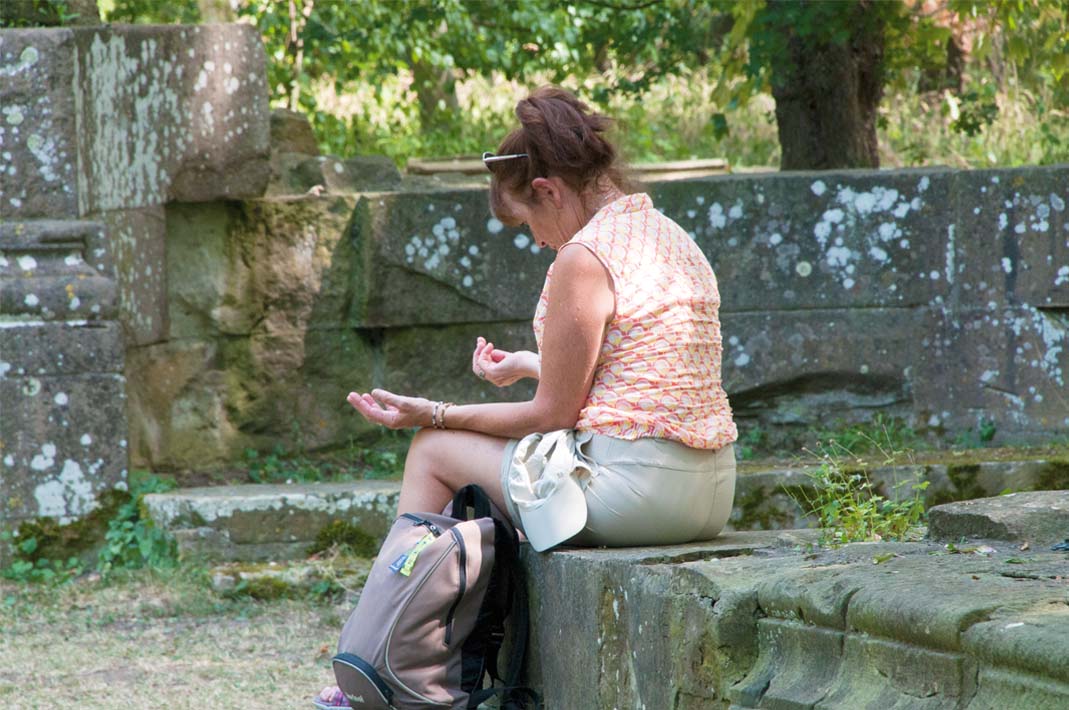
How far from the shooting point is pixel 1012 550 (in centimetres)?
276

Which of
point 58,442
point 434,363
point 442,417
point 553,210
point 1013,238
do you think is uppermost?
point 553,210

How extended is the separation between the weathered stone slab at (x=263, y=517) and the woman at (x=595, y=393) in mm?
1916

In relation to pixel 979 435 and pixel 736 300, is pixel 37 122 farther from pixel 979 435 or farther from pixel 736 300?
pixel 979 435

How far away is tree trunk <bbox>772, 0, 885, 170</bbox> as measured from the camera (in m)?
6.44

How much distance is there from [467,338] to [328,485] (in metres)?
0.83

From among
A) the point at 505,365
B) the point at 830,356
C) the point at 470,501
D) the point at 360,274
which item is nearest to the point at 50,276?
the point at 360,274

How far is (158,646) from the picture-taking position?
14.6 ft

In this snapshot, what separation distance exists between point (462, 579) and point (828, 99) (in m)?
4.12

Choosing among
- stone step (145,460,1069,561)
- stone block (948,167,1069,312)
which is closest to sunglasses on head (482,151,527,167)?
stone step (145,460,1069,561)

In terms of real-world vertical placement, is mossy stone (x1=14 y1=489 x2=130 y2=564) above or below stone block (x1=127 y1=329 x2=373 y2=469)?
below

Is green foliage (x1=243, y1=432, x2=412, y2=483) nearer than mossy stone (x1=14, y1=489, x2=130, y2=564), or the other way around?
mossy stone (x1=14, y1=489, x2=130, y2=564)

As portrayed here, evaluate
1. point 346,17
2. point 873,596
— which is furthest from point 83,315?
point 873,596

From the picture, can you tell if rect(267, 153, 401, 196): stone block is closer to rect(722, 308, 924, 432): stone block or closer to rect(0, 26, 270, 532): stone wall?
rect(0, 26, 270, 532): stone wall

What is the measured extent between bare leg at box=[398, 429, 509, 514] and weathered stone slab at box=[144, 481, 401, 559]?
6.21ft
